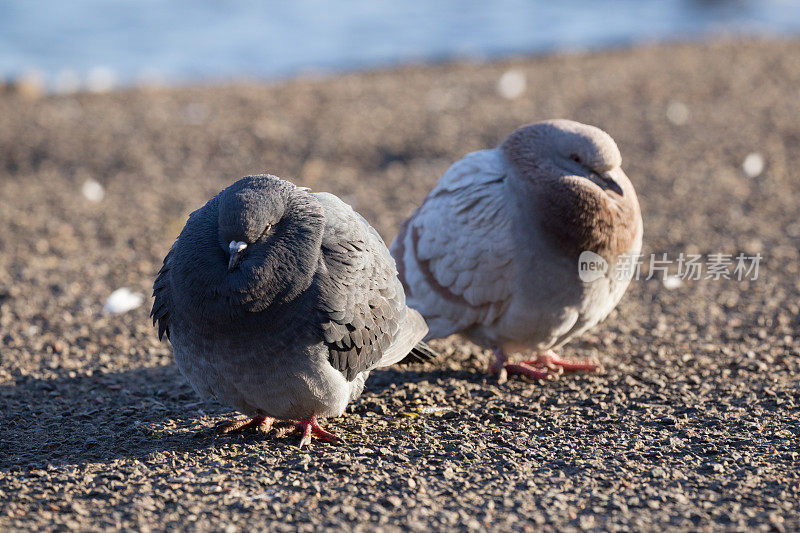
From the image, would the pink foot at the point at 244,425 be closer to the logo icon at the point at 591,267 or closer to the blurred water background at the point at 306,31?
the logo icon at the point at 591,267

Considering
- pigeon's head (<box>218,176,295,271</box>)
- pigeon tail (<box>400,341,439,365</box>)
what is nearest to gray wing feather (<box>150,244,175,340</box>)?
pigeon's head (<box>218,176,295,271</box>)

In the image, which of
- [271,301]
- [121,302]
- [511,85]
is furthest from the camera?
[511,85]

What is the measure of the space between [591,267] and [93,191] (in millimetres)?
5849

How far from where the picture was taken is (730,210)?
8.05m

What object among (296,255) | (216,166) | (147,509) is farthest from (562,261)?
(216,166)

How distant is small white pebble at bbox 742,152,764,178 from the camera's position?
892cm

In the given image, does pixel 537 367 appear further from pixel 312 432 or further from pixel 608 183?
pixel 312 432

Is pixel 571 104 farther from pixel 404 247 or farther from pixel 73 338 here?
pixel 73 338

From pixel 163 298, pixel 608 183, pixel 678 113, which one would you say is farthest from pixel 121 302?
pixel 678 113

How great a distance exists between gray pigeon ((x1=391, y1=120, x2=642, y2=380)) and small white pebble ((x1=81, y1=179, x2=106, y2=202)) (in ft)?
15.8

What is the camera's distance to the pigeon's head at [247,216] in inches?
148

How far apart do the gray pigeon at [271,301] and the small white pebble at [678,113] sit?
7.26 metres

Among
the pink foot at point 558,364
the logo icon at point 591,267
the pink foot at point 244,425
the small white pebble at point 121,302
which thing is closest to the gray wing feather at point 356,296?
the pink foot at point 244,425

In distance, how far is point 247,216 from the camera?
3.76 m
